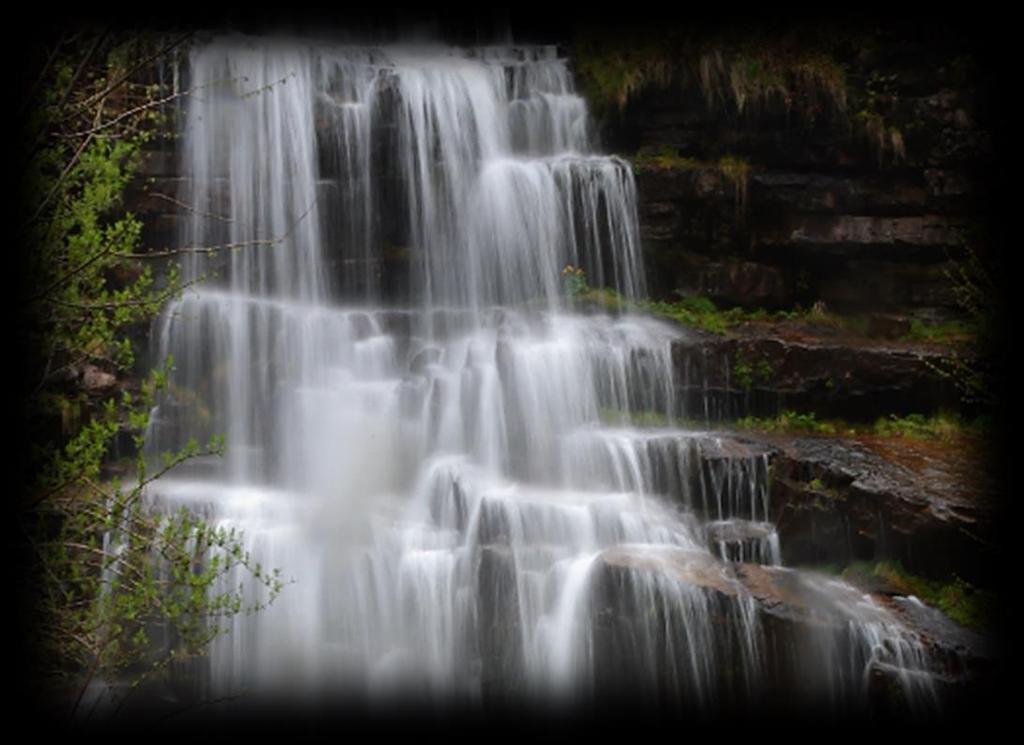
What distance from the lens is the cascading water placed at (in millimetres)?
7656

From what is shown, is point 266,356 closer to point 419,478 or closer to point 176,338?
point 176,338

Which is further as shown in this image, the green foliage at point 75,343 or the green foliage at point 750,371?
the green foliage at point 750,371

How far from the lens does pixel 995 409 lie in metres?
8.61

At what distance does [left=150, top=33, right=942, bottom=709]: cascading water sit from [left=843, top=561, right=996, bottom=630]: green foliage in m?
0.65

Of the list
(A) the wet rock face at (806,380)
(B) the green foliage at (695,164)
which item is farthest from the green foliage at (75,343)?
(B) the green foliage at (695,164)

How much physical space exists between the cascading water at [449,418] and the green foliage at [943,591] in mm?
651

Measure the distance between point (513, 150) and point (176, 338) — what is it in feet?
21.3

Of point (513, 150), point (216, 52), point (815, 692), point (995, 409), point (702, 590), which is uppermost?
point (216, 52)

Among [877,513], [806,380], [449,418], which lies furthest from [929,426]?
[449,418]

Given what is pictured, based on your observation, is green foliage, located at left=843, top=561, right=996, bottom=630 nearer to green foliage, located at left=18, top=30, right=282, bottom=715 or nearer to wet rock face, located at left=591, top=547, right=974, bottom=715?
wet rock face, located at left=591, top=547, right=974, bottom=715

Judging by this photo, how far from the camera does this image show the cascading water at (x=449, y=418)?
7.66 metres

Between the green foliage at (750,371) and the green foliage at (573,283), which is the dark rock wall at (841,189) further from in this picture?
the green foliage at (750,371)

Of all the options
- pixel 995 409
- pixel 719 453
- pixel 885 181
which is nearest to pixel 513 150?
pixel 885 181

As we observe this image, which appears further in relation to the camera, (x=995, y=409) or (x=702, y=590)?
(x=995, y=409)
